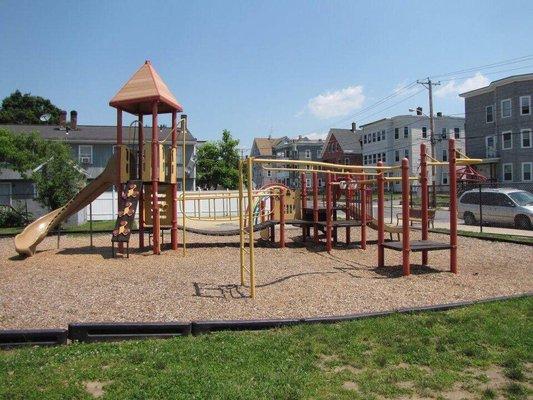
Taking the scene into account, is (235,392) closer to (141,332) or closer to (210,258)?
(141,332)

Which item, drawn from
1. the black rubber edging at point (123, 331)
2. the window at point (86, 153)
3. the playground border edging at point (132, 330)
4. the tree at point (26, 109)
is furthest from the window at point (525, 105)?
the tree at point (26, 109)

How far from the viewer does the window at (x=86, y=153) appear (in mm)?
36000

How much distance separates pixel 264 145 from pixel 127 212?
91608 mm

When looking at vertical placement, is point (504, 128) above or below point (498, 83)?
below

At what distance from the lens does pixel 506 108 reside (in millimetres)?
41469

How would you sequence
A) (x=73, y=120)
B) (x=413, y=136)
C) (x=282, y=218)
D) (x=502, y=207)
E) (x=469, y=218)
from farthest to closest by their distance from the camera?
(x=413, y=136) → (x=73, y=120) → (x=469, y=218) → (x=502, y=207) → (x=282, y=218)

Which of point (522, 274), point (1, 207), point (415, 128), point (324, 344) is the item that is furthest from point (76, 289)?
point (415, 128)

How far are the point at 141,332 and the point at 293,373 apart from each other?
1.94 m

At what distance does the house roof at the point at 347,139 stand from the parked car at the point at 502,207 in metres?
46.2

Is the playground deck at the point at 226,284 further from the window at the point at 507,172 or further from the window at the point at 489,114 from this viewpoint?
the window at the point at 489,114

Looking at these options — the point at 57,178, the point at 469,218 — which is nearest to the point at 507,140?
the point at 469,218

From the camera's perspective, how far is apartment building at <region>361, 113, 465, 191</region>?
184 feet

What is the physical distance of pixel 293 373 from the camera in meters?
3.96

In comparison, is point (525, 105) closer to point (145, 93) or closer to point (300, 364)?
point (145, 93)
